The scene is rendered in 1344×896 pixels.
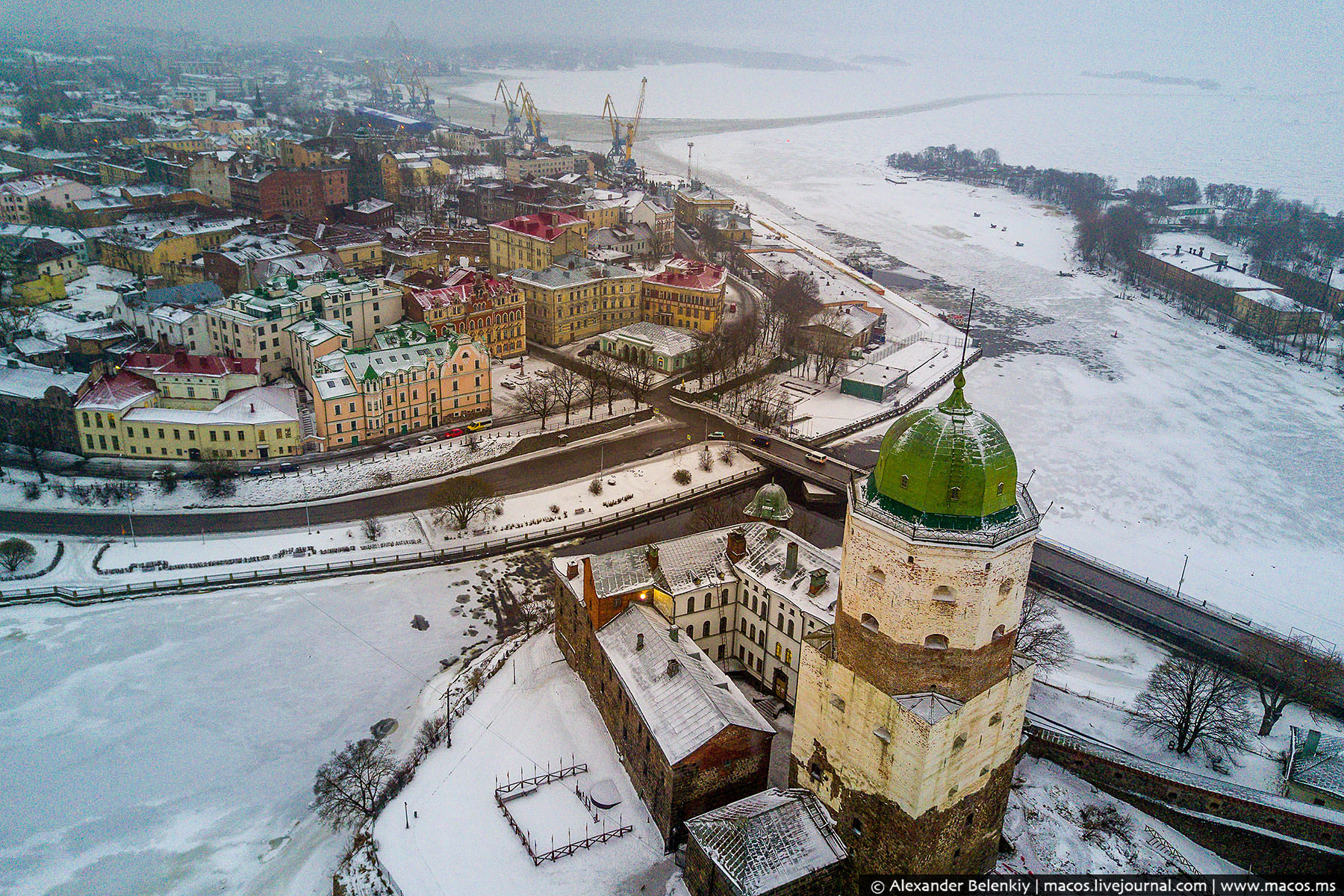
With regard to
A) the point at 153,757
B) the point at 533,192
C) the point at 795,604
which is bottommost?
the point at 153,757

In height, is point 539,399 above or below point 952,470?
below

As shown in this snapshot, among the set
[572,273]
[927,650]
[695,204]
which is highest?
[695,204]

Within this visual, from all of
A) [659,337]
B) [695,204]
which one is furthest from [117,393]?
[695,204]

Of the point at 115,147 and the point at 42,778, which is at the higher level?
the point at 115,147

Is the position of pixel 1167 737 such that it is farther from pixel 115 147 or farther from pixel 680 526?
pixel 115 147

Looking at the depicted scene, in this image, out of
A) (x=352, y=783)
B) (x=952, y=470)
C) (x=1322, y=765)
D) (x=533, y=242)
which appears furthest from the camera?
(x=533, y=242)

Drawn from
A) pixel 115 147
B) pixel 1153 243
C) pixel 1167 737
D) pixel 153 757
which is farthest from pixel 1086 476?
pixel 115 147

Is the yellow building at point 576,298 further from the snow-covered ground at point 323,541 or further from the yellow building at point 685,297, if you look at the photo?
the snow-covered ground at point 323,541

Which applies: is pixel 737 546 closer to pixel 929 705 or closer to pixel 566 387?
pixel 929 705
